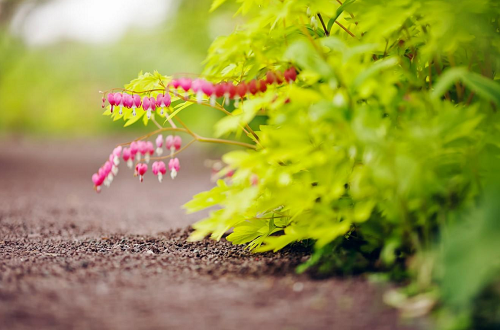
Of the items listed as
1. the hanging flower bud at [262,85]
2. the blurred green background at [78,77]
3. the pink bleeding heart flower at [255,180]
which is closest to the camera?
the pink bleeding heart flower at [255,180]

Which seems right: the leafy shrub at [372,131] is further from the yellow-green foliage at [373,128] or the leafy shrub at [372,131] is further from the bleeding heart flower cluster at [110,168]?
the bleeding heart flower cluster at [110,168]

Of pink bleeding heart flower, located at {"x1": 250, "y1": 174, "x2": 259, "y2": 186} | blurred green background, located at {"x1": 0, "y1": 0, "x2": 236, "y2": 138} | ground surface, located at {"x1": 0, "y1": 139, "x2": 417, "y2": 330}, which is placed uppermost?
blurred green background, located at {"x1": 0, "y1": 0, "x2": 236, "y2": 138}

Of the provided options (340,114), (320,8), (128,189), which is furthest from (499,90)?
(128,189)

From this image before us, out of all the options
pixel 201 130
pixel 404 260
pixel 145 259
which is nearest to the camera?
pixel 404 260

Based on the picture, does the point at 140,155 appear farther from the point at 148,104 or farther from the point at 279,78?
the point at 279,78

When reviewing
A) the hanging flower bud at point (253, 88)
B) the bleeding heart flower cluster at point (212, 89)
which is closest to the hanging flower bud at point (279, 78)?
the bleeding heart flower cluster at point (212, 89)

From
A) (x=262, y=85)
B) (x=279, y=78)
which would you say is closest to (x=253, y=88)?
(x=262, y=85)

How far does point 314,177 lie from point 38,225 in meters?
3.17

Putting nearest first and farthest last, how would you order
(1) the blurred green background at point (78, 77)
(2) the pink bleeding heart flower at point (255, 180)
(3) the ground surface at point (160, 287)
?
(3) the ground surface at point (160, 287), (2) the pink bleeding heart flower at point (255, 180), (1) the blurred green background at point (78, 77)

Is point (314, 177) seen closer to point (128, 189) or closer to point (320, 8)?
point (320, 8)

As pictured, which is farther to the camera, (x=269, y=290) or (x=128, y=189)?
(x=128, y=189)

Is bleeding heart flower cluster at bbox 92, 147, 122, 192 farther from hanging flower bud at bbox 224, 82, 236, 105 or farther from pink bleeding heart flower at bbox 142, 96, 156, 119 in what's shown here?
hanging flower bud at bbox 224, 82, 236, 105

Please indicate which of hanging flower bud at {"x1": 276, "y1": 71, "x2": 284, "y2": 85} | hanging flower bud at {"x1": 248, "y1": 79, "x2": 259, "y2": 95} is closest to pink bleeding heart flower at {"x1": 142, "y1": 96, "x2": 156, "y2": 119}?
hanging flower bud at {"x1": 248, "y1": 79, "x2": 259, "y2": 95}

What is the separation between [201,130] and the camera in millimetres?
23312
